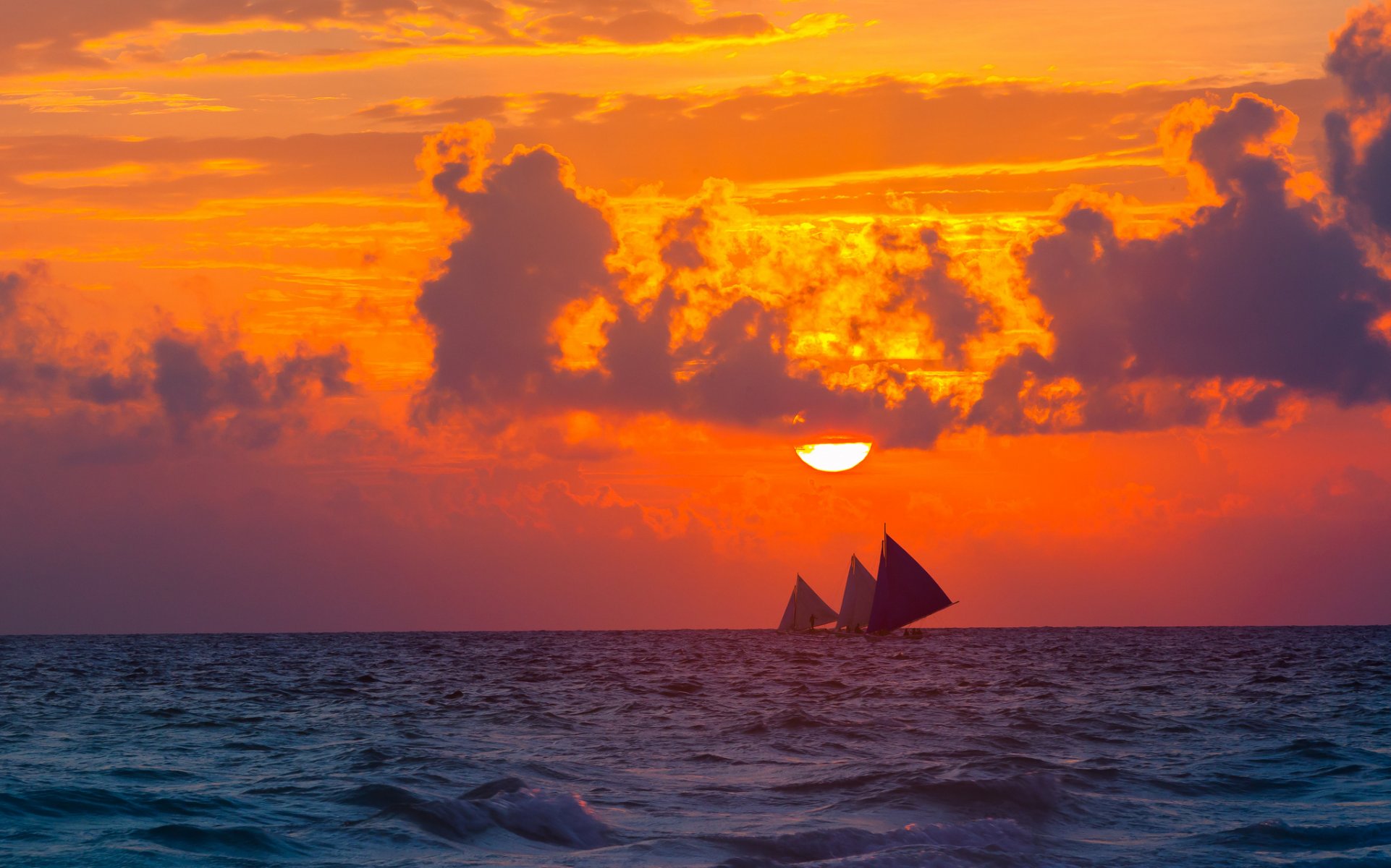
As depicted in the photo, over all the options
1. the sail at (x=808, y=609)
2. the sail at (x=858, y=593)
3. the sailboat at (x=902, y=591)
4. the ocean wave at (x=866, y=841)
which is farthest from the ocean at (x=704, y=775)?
the sail at (x=808, y=609)

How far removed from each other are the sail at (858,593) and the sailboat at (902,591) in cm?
2084

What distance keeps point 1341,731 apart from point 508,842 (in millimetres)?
26923

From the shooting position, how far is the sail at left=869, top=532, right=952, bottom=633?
4126 inches

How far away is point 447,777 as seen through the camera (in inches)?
1120

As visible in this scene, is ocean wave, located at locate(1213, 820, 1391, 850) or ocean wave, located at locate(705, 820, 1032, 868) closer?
ocean wave, located at locate(705, 820, 1032, 868)

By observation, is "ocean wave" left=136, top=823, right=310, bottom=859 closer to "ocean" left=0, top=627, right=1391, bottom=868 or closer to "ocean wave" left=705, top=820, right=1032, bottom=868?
"ocean" left=0, top=627, right=1391, bottom=868

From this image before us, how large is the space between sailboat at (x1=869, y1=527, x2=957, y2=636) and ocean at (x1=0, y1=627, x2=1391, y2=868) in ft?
141

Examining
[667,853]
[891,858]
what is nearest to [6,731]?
[667,853]

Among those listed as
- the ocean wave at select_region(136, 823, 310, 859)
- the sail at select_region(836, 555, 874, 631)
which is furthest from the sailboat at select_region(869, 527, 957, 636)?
the ocean wave at select_region(136, 823, 310, 859)

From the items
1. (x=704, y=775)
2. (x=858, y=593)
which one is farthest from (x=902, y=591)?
(x=704, y=775)

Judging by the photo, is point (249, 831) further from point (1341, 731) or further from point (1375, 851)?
point (1341, 731)

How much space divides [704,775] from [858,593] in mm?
102466

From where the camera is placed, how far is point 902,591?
106m

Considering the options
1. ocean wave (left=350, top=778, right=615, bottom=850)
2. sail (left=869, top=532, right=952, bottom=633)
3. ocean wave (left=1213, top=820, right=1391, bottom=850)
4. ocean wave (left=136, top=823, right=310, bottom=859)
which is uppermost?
sail (left=869, top=532, right=952, bottom=633)
